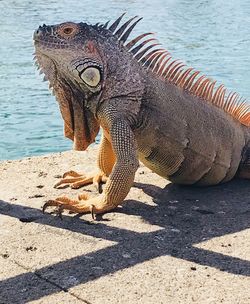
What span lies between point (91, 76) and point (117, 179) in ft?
2.20

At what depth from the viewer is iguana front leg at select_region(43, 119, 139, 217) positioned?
4.04 meters

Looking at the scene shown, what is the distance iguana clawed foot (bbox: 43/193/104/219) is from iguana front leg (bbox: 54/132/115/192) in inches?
21.3

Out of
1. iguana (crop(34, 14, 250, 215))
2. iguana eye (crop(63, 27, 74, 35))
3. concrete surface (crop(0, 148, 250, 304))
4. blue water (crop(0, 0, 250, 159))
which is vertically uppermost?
iguana eye (crop(63, 27, 74, 35))

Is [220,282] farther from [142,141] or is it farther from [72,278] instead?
[142,141]

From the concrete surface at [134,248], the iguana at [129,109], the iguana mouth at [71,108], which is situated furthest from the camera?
the iguana mouth at [71,108]

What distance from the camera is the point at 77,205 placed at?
13.3 ft

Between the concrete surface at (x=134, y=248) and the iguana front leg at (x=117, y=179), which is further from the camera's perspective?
the iguana front leg at (x=117, y=179)

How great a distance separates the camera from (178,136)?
436 centimetres

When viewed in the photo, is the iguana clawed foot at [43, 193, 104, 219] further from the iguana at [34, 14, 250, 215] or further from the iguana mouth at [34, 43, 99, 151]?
the iguana mouth at [34, 43, 99, 151]

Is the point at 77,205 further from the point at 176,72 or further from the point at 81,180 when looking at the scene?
the point at 176,72

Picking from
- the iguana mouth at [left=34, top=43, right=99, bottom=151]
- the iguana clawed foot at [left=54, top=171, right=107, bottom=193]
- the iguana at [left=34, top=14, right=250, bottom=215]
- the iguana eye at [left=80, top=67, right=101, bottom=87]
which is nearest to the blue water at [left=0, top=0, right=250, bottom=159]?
the iguana clawed foot at [left=54, top=171, right=107, bottom=193]

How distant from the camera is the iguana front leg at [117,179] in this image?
4.04 meters

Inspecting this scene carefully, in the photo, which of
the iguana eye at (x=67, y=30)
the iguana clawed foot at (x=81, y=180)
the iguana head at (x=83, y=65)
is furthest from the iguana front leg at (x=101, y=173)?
the iguana eye at (x=67, y=30)

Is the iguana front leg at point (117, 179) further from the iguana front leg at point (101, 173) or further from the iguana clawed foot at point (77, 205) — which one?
the iguana front leg at point (101, 173)
